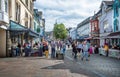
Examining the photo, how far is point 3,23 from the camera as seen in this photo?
25.8m

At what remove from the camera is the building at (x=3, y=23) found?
24875 mm

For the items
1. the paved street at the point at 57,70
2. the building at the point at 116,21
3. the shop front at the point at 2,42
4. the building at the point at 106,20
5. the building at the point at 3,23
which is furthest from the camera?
the building at the point at 106,20

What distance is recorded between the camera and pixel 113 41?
41906mm

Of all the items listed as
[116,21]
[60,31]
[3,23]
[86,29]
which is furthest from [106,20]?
[60,31]

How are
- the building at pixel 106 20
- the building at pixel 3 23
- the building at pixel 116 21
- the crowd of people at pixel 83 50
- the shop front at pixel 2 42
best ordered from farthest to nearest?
the building at pixel 106 20, the building at pixel 116 21, the shop front at pixel 2 42, the crowd of people at pixel 83 50, the building at pixel 3 23

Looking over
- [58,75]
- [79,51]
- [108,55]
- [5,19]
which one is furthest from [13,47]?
[58,75]

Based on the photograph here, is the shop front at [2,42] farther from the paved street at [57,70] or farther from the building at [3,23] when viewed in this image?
the paved street at [57,70]

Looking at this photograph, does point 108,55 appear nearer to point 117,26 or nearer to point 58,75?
point 117,26

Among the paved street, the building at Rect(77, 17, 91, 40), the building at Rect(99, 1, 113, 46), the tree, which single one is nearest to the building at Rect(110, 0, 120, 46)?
the building at Rect(99, 1, 113, 46)

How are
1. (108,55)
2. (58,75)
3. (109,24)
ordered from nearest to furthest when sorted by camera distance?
(58,75), (108,55), (109,24)

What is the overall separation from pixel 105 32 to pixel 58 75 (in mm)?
35142

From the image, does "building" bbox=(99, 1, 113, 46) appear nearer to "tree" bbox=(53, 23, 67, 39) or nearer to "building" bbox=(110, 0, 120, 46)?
"building" bbox=(110, 0, 120, 46)

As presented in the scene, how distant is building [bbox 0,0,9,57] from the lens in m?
24.9

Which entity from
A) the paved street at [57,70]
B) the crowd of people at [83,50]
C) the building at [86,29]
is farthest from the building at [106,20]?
the paved street at [57,70]
